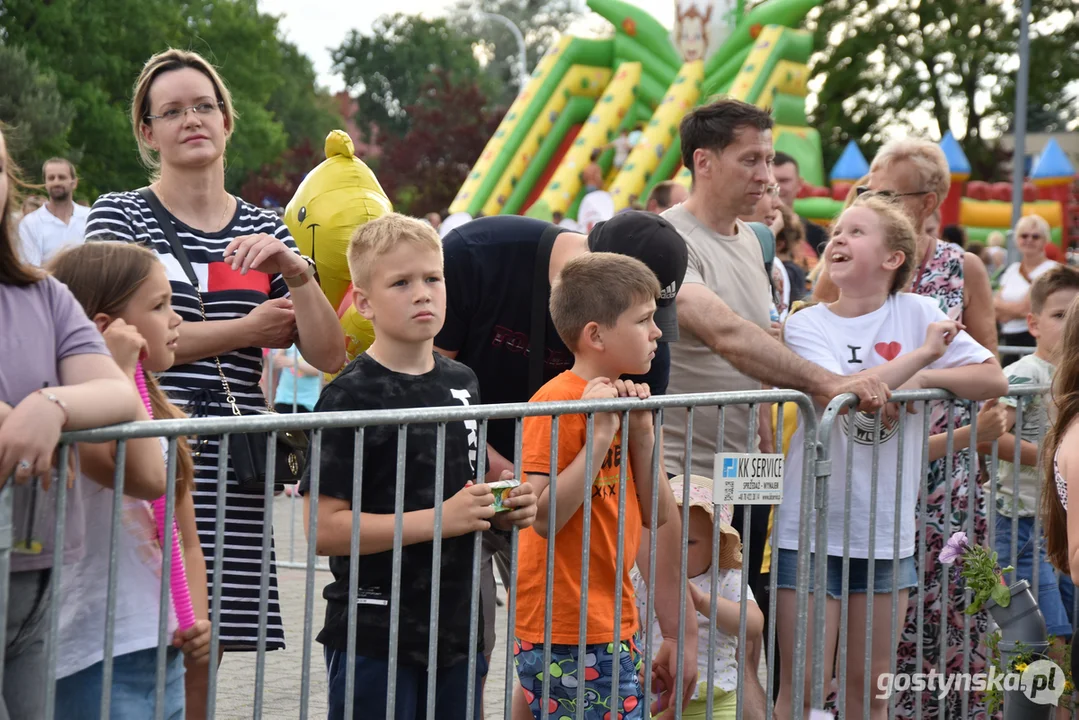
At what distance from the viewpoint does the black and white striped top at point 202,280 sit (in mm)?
3932

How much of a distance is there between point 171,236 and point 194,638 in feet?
4.49

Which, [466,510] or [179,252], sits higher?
[179,252]

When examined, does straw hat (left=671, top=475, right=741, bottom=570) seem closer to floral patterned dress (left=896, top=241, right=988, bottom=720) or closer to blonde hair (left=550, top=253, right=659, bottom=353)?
blonde hair (left=550, top=253, right=659, bottom=353)

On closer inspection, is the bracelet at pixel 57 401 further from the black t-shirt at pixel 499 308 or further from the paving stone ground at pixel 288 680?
the paving stone ground at pixel 288 680

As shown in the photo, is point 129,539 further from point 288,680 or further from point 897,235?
point 288,680

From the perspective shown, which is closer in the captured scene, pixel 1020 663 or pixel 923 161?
pixel 1020 663

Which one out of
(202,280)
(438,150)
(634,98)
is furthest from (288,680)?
(438,150)

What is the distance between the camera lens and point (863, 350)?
4762 mm

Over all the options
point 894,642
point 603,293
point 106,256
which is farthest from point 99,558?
point 894,642

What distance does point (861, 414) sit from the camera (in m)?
4.53

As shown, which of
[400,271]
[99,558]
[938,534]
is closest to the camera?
[99,558]

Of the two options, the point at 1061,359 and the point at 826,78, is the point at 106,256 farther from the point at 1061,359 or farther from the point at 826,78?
the point at 826,78

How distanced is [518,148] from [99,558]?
21.4m

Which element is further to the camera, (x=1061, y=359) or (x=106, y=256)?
(x=1061, y=359)
